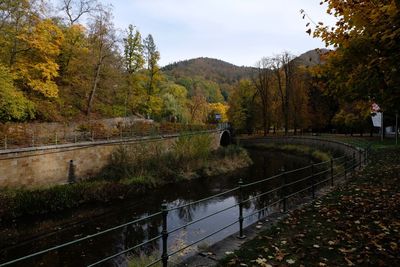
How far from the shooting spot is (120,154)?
2289 centimetres

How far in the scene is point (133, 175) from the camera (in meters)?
21.5

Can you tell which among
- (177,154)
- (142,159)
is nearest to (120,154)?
(142,159)

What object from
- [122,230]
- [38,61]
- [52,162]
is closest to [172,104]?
[38,61]

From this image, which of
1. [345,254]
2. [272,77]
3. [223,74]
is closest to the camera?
[345,254]

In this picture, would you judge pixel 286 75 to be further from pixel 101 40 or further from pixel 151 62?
pixel 101 40

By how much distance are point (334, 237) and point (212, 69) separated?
152 meters

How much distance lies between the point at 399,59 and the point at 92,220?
13818 millimetres

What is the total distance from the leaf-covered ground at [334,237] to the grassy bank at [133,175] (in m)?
13.3

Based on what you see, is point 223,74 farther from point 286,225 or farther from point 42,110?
point 286,225

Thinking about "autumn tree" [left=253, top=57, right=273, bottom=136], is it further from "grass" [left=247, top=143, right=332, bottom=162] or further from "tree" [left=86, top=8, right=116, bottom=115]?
"tree" [left=86, top=8, right=116, bottom=115]

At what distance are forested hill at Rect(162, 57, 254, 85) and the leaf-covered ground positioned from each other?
398ft

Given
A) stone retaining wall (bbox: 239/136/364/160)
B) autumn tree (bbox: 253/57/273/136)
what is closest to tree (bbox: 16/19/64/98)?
stone retaining wall (bbox: 239/136/364/160)

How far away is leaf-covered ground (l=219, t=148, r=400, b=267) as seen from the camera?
476 centimetres

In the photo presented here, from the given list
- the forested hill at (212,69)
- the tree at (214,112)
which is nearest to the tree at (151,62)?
the tree at (214,112)
